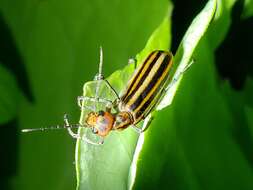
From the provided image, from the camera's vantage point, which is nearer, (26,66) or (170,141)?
(170,141)

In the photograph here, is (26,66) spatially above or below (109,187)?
above

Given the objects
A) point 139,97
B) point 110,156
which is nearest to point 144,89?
point 139,97

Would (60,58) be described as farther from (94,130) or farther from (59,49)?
(94,130)

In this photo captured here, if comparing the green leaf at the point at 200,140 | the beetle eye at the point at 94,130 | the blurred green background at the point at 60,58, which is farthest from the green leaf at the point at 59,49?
the green leaf at the point at 200,140

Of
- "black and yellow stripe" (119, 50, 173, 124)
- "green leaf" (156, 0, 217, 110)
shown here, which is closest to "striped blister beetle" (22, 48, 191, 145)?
"black and yellow stripe" (119, 50, 173, 124)

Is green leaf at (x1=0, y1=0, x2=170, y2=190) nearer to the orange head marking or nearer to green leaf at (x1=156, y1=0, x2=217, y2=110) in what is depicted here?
the orange head marking

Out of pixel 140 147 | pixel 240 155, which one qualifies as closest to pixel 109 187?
pixel 140 147

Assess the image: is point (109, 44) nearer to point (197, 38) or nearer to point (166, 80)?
point (166, 80)
